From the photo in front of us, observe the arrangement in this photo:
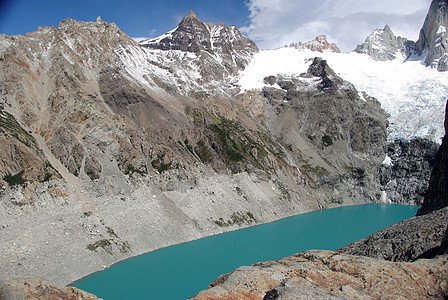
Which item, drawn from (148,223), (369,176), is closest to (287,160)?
(369,176)

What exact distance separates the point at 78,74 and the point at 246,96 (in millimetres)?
72564

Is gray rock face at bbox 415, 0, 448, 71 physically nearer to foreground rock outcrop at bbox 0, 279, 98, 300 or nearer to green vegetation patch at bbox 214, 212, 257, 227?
green vegetation patch at bbox 214, 212, 257, 227

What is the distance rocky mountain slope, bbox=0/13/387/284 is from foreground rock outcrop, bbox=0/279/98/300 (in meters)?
41.6

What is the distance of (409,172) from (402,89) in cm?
6001

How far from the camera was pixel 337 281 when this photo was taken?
40.8 feet

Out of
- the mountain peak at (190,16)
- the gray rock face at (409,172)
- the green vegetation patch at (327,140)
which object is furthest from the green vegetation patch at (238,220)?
the mountain peak at (190,16)

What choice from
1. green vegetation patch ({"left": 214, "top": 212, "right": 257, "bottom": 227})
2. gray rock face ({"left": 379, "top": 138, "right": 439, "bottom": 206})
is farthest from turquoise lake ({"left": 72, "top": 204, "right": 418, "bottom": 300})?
gray rock face ({"left": 379, "top": 138, "right": 439, "bottom": 206})

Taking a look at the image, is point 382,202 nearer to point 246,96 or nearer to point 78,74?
point 246,96

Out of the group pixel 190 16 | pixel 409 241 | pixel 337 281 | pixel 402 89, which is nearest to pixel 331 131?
pixel 402 89

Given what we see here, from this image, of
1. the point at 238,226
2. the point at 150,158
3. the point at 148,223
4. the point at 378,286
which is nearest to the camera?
the point at 378,286

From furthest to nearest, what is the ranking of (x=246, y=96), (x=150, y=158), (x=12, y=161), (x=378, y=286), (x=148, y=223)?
(x=246, y=96), (x=150, y=158), (x=148, y=223), (x=12, y=161), (x=378, y=286)

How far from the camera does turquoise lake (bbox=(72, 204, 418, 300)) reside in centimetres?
4547

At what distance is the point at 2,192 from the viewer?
5491cm

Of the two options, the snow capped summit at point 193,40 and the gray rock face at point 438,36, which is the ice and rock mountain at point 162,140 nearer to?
the snow capped summit at point 193,40
